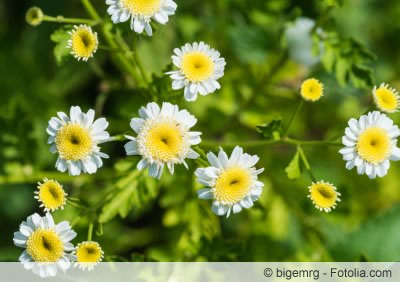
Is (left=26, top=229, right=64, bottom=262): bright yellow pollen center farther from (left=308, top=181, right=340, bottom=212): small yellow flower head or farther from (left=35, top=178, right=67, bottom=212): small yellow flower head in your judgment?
(left=308, top=181, right=340, bottom=212): small yellow flower head

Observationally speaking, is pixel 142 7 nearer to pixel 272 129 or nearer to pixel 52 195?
pixel 272 129

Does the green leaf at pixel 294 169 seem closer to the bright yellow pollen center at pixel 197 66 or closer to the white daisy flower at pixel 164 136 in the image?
the white daisy flower at pixel 164 136

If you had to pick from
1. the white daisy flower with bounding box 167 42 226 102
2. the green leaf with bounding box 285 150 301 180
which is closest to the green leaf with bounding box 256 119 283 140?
the green leaf with bounding box 285 150 301 180

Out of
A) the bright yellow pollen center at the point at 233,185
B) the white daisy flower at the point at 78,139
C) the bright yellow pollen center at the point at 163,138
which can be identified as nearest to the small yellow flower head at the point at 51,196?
the white daisy flower at the point at 78,139

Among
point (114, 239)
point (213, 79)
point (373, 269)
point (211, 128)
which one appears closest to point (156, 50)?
point (211, 128)

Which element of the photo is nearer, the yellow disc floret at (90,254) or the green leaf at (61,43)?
the yellow disc floret at (90,254)

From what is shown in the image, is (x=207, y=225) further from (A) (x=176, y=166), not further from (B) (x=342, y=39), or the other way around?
(B) (x=342, y=39)
